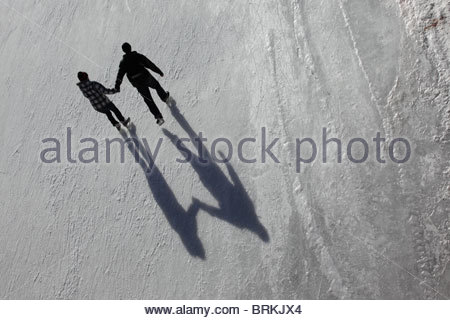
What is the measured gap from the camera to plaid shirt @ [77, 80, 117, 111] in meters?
5.02

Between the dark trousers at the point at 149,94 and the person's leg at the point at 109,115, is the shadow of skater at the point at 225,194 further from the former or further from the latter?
the person's leg at the point at 109,115

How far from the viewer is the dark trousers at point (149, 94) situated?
16.9 feet

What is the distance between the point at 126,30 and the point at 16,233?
11.7 feet

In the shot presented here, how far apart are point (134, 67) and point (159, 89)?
61cm

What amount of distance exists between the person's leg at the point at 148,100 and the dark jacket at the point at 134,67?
0.40ft

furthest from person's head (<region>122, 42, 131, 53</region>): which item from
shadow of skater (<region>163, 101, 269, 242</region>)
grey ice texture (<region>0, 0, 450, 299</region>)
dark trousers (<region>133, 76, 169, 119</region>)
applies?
shadow of skater (<region>163, 101, 269, 242</region>)

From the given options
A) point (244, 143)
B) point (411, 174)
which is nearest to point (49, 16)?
point (244, 143)

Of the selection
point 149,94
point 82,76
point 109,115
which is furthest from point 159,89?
point 82,76

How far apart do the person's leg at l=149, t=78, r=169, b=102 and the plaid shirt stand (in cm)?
49

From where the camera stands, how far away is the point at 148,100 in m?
5.39

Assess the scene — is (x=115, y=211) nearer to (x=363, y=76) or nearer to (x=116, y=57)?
(x=116, y=57)

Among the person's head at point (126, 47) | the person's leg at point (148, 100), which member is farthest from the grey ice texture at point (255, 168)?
the person's head at point (126, 47)

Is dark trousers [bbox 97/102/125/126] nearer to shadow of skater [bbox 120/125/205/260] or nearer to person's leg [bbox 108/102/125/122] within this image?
person's leg [bbox 108/102/125/122]

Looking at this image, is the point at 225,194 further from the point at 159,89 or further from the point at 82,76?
the point at 82,76
